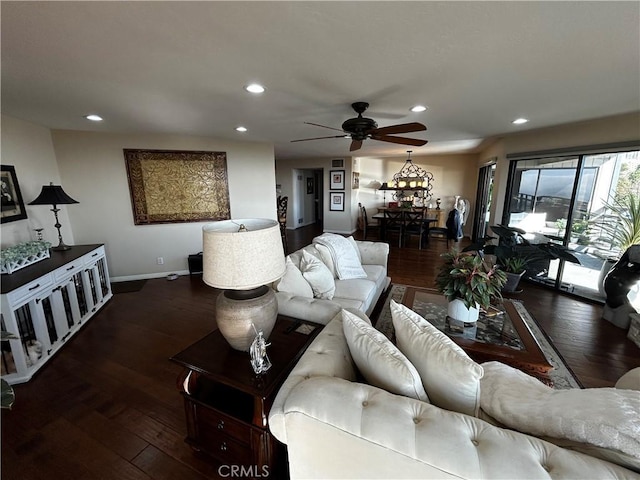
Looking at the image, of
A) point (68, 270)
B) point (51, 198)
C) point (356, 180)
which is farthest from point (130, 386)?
point (356, 180)

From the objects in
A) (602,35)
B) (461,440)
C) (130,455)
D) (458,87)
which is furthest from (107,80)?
(602,35)

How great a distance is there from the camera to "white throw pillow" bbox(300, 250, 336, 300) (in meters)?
2.30

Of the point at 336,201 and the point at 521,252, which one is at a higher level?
the point at 336,201

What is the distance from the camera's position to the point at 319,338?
1384 mm

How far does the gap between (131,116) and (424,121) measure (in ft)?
11.2

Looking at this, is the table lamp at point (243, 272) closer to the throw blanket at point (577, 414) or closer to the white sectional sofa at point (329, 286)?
the white sectional sofa at point (329, 286)

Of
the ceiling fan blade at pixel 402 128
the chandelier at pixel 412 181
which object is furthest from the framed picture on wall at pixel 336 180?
the ceiling fan blade at pixel 402 128

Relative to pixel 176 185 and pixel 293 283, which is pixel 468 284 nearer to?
pixel 293 283

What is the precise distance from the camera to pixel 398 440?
81cm

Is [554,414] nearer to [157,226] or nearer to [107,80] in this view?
[107,80]

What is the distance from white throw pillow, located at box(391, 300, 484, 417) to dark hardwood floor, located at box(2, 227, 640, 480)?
129 cm

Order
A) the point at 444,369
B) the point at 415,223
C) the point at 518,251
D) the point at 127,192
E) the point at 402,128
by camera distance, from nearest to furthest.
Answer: the point at 444,369, the point at 402,128, the point at 518,251, the point at 127,192, the point at 415,223

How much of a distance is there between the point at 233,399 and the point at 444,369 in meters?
1.10

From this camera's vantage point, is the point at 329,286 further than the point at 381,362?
Yes
